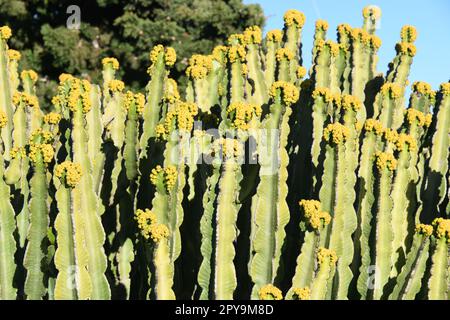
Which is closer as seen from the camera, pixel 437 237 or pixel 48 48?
pixel 437 237

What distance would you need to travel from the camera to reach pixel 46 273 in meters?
2.86

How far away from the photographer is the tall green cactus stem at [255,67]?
390 centimetres

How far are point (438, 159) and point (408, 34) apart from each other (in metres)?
1.04

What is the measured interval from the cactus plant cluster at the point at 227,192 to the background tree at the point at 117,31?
1131cm

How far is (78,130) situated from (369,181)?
1.40m

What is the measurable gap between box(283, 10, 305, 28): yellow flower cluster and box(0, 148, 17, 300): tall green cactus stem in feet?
7.09

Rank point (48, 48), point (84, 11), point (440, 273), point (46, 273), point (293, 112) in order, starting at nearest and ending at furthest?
point (440, 273) → point (46, 273) → point (293, 112) → point (48, 48) → point (84, 11)

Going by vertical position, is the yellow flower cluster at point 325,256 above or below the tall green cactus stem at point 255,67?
below

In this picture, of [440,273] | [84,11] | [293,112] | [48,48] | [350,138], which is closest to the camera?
[440,273]

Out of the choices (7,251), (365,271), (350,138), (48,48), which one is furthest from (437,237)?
(48,48)

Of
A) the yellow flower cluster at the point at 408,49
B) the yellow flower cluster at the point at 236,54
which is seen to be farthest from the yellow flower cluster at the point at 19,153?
the yellow flower cluster at the point at 408,49

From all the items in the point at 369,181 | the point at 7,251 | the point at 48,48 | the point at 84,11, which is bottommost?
the point at 7,251

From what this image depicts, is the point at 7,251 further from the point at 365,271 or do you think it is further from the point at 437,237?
the point at 437,237

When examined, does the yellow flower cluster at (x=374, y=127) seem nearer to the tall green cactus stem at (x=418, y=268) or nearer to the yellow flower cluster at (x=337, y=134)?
the yellow flower cluster at (x=337, y=134)
